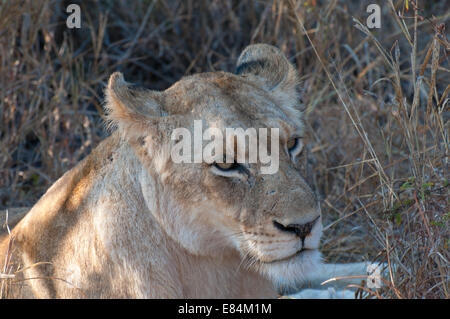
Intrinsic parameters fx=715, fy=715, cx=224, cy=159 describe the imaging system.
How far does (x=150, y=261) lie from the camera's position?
2.47 meters

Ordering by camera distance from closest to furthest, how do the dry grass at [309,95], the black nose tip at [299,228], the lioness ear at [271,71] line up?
the black nose tip at [299,228], the lioness ear at [271,71], the dry grass at [309,95]

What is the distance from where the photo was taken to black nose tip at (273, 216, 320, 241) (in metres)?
2.29

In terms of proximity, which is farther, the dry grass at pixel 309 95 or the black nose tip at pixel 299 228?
the dry grass at pixel 309 95

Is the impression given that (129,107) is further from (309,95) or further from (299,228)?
(309,95)

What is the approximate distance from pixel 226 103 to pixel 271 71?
471 mm

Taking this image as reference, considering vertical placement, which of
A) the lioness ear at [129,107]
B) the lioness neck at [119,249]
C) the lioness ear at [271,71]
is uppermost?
the lioness ear at [271,71]

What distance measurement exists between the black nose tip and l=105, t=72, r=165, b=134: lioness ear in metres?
0.58

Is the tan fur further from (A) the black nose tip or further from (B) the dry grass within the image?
(B) the dry grass

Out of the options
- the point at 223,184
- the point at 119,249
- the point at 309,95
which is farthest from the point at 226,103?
the point at 309,95

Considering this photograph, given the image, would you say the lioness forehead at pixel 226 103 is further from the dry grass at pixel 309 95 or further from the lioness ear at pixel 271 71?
the dry grass at pixel 309 95

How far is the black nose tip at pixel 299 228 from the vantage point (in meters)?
2.29

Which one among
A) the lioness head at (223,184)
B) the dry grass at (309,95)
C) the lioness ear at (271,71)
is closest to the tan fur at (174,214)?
the lioness head at (223,184)

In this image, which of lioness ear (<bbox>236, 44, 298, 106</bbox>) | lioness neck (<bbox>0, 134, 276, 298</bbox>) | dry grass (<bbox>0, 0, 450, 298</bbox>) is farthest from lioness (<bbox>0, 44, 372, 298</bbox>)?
dry grass (<bbox>0, 0, 450, 298</bbox>)

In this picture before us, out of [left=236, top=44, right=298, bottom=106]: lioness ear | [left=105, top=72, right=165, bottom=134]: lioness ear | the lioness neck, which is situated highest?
[left=236, top=44, right=298, bottom=106]: lioness ear
